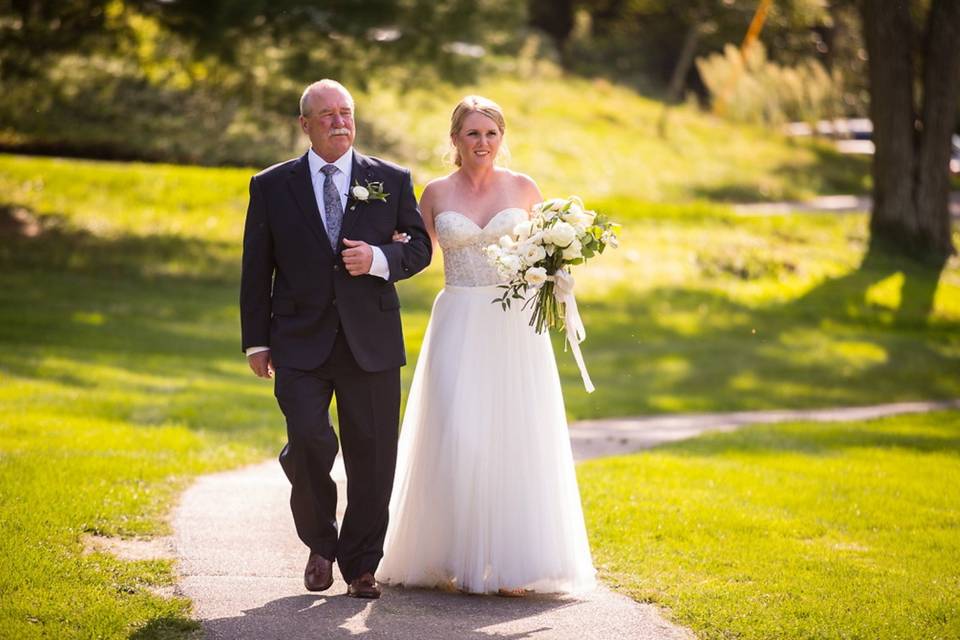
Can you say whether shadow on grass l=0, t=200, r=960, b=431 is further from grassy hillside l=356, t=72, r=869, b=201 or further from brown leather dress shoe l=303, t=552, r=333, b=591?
grassy hillside l=356, t=72, r=869, b=201

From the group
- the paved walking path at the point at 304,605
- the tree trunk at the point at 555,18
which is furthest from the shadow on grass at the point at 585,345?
the tree trunk at the point at 555,18

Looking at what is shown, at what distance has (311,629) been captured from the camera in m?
5.24

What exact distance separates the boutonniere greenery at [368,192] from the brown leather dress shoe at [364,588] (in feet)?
5.85

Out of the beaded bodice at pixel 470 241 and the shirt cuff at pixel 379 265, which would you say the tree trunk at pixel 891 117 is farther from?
the shirt cuff at pixel 379 265

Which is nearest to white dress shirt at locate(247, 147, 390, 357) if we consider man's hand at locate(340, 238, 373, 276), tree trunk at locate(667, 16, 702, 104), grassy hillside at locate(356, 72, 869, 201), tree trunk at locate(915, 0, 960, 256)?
man's hand at locate(340, 238, 373, 276)

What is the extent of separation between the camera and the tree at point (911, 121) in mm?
21125

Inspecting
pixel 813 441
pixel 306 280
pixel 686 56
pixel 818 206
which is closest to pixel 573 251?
pixel 306 280

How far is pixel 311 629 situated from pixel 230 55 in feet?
49.5

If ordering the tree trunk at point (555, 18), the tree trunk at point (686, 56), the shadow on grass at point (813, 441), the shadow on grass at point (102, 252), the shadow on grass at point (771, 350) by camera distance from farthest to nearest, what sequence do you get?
the tree trunk at point (555, 18) < the tree trunk at point (686, 56) < the shadow on grass at point (102, 252) < the shadow on grass at point (771, 350) < the shadow on grass at point (813, 441)

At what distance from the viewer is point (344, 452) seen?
6.01 metres

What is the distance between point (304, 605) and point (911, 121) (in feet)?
61.6

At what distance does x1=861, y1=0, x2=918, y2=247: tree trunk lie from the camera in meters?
21.1

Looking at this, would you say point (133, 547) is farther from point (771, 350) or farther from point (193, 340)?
point (771, 350)

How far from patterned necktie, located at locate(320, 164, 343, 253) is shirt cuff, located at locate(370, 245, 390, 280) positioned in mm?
291
